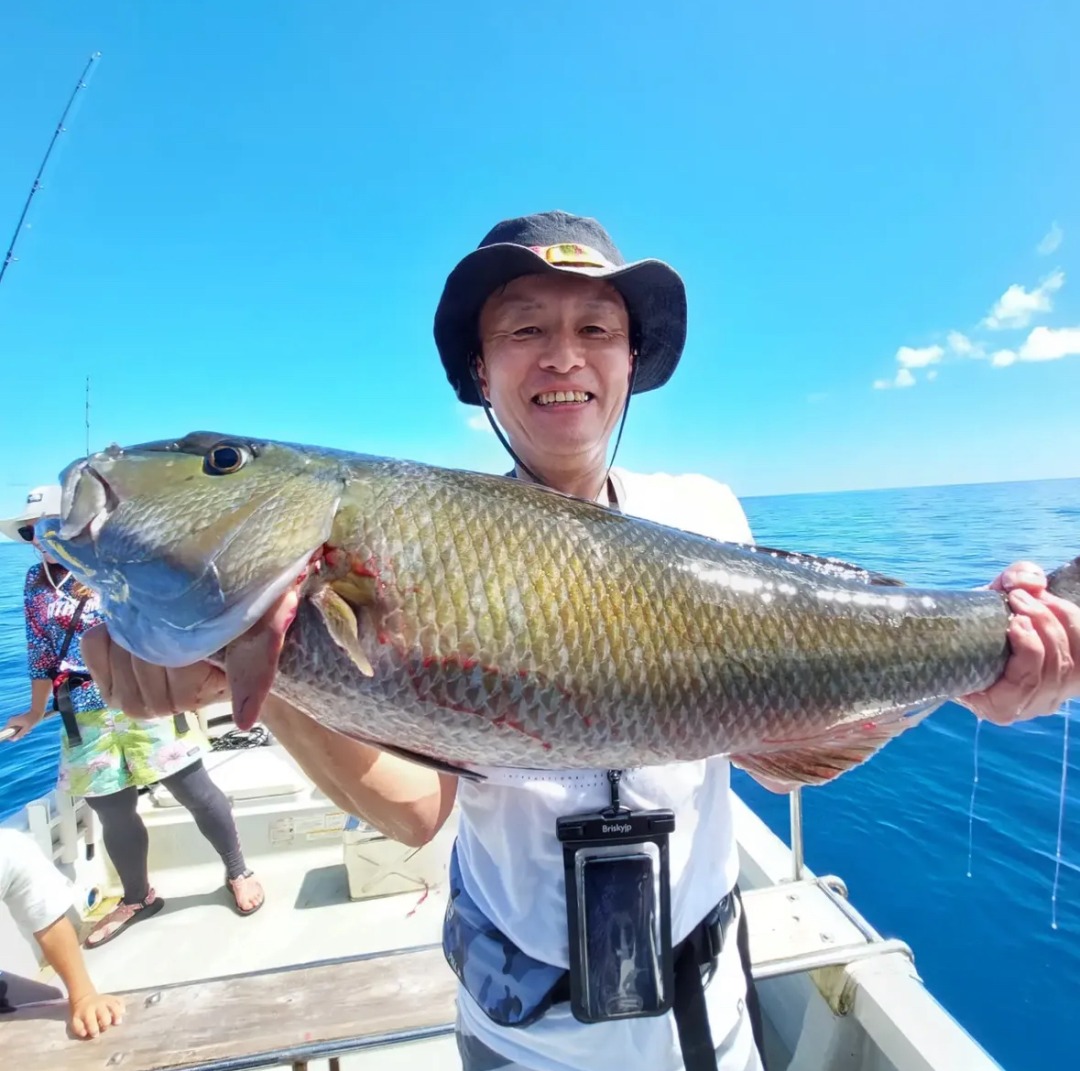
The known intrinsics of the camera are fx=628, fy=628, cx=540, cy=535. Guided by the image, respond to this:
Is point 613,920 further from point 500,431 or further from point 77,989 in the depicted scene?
point 77,989

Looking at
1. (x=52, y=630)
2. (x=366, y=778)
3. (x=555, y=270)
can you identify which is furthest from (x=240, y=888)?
(x=555, y=270)

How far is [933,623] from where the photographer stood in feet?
7.14

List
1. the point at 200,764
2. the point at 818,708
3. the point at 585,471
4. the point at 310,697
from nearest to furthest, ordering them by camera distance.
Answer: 1. the point at 310,697
2. the point at 818,708
3. the point at 585,471
4. the point at 200,764

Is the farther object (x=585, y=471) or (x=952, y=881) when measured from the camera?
(x=952, y=881)

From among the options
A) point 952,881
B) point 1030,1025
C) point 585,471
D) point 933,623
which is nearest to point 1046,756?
point 952,881

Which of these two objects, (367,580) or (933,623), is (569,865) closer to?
(367,580)

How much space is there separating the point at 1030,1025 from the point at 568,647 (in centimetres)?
587

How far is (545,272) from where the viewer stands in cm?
228

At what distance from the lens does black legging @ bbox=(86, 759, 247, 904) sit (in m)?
5.19

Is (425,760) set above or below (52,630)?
above

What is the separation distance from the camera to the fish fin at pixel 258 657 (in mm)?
1614

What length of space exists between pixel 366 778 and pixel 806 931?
9.22 ft

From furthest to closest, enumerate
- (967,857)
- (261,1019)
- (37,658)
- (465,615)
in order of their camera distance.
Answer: (967,857) < (37,658) < (261,1019) < (465,615)

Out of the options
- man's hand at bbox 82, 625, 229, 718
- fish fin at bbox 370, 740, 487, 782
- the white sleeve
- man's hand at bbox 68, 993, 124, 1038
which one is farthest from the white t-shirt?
the white sleeve
